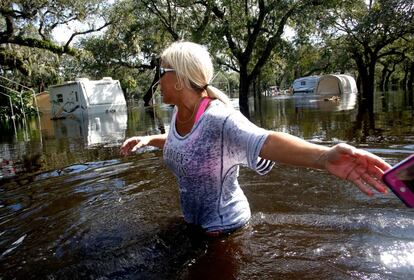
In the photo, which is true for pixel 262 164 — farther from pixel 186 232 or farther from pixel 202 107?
pixel 186 232

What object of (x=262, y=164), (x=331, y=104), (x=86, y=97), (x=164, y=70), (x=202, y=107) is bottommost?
(x=331, y=104)

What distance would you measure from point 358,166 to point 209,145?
3.03 feet

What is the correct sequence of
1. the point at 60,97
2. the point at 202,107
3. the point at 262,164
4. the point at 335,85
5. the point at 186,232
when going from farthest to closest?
the point at 335,85, the point at 60,97, the point at 186,232, the point at 202,107, the point at 262,164

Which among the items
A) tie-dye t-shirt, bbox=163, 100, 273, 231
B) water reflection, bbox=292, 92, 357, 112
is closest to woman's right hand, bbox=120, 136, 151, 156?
tie-dye t-shirt, bbox=163, 100, 273, 231

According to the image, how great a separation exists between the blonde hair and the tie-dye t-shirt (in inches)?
5.4

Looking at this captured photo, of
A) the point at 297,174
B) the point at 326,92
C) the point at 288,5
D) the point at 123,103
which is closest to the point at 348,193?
the point at 297,174

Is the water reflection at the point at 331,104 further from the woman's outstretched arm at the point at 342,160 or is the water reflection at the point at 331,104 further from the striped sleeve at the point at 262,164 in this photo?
the woman's outstretched arm at the point at 342,160

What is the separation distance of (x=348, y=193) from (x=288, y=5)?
1622cm

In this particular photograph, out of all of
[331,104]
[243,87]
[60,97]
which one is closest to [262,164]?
[331,104]

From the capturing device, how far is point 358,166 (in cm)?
161

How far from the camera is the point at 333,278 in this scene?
7.25ft

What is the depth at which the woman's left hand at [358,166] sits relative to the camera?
5.12 feet

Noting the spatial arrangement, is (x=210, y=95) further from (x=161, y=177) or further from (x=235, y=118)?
(x=161, y=177)

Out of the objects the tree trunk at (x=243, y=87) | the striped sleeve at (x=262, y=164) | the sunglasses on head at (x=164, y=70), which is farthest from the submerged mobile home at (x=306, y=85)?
the striped sleeve at (x=262, y=164)
